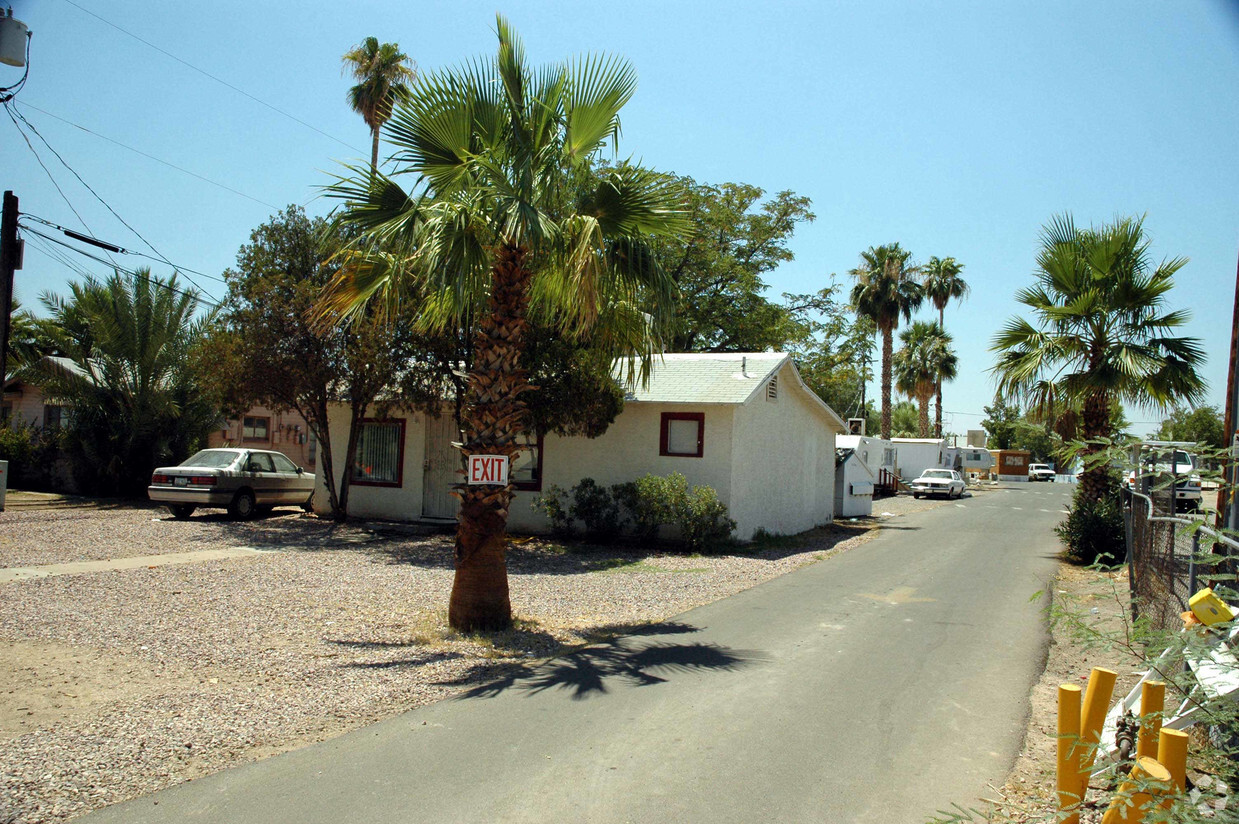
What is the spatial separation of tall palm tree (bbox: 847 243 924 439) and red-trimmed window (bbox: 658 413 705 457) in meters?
26.2

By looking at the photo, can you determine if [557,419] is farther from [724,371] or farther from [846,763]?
[846,763]

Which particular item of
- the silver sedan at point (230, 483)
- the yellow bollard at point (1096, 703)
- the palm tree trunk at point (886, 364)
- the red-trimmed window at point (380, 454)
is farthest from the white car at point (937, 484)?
the yellow bollard at point (1096, 703)

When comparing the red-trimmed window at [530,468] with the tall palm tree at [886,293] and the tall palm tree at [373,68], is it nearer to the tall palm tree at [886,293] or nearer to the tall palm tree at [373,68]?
the tall palm tree at [373,68]

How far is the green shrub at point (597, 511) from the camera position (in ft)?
52.3

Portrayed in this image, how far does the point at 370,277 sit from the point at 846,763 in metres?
6.51

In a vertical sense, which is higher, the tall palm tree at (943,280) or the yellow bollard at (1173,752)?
the tall palm tree at (943,280)

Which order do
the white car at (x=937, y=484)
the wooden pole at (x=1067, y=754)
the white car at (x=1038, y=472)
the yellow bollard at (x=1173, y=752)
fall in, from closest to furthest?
the yellow bollard at (x=1173, y=752), the wooden pole at (x=1067, y=754), the white car at (x=937, y=484), the white car at (x=1038, y=472)

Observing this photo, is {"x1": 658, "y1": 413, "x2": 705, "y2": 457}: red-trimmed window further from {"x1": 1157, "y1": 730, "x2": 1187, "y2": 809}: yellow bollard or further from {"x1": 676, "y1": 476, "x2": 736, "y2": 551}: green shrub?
{"x1": 1157, "y1": 730, "x2": 1187, "y2": 809}: yellow bollard

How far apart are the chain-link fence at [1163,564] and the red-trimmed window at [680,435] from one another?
25.3ft

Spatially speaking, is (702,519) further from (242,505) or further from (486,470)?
(242,505)

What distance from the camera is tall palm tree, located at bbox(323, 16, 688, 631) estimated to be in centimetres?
835

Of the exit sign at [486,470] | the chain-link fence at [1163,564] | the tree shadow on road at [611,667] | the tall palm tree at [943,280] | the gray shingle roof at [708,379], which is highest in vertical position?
the tall palm tree at [943,280]

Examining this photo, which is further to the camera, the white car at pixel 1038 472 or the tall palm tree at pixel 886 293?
the white car at pixel 1038 472

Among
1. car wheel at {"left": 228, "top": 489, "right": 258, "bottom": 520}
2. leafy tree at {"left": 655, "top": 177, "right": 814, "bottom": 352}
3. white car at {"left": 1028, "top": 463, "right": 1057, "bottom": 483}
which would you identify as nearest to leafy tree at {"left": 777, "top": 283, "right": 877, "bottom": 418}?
leafy tree at {"left": 655, "top": 177, "right": 814, "bottom": 352}
